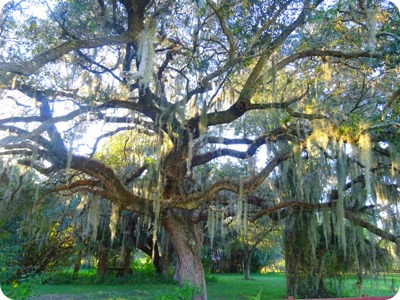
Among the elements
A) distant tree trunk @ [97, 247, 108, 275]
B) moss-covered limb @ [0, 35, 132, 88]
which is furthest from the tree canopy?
distant tree trunk @ [97, 247, 108, 275]

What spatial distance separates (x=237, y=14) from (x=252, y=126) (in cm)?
332

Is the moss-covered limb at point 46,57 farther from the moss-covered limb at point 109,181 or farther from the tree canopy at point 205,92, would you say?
the moss-covered limb at point 109,181

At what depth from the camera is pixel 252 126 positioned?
813 cm

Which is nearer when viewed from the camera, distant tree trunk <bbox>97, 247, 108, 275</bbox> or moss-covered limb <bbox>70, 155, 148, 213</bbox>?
moss-covered limb <bbox>70, 155, 148, 213</bbox>

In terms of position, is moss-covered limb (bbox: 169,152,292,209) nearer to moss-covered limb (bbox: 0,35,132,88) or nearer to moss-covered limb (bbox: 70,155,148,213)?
moss-covered limb (bbox: 70,155,148,213)

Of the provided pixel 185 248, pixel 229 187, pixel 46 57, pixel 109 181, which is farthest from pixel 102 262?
pixel 46 57

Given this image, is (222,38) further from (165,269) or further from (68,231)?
(165,269)

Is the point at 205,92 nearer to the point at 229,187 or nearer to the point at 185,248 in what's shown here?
the point at 229,187

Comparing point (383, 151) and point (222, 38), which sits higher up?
point (222, 38)

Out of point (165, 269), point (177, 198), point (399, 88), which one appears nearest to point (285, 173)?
point (177, 198)

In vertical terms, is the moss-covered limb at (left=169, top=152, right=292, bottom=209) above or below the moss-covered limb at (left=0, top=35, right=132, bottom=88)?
below

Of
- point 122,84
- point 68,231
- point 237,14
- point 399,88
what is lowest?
point 68,231

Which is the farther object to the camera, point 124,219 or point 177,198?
point 124,219

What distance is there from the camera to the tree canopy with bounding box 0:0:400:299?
4961 mm
